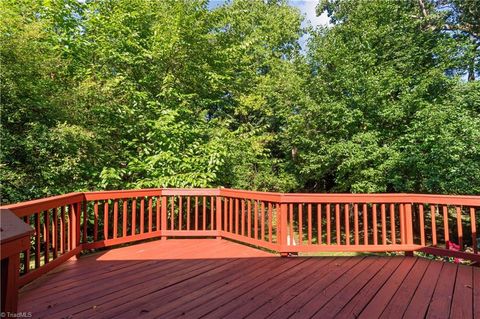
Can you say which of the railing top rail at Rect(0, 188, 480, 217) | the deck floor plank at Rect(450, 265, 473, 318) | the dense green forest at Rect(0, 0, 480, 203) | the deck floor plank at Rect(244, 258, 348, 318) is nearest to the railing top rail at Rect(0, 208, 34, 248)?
the railing top rail at Rect(0, 188, 480, 217)

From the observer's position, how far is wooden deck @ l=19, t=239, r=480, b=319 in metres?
2.31

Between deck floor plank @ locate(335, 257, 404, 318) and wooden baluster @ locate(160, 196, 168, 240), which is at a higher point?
wooden baluster @ locate(160, 196, 168, 240)

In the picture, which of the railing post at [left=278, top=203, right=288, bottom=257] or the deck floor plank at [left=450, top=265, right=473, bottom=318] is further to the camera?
the railing post at [left=278, top=203, right=288, bottom=257]

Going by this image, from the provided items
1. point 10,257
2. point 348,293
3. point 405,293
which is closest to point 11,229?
point 10,257

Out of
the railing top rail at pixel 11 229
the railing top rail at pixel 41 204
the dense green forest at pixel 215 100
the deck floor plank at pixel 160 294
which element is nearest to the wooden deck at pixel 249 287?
the deck floor plank at pixel 160 294

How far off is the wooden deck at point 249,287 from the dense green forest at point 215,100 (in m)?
2.16

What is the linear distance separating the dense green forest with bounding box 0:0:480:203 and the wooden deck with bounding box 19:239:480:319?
2.16m

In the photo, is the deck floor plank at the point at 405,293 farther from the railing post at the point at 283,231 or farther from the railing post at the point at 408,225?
the railing post at the point at 283,231

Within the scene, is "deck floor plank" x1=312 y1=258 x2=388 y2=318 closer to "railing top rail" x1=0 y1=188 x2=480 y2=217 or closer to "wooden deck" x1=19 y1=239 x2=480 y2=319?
"wooden deck" x1=19 y1=239 x2=480 y2=319

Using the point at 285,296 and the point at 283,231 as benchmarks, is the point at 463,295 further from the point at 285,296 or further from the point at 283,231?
the point at 283,231

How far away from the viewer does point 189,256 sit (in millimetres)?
3875

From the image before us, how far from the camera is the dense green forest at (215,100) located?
16.0 feet

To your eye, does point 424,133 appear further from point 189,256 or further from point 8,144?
point 8,144

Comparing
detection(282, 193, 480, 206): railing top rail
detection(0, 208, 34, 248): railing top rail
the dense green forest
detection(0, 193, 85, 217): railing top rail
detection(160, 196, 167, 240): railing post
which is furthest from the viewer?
the dense green forest
